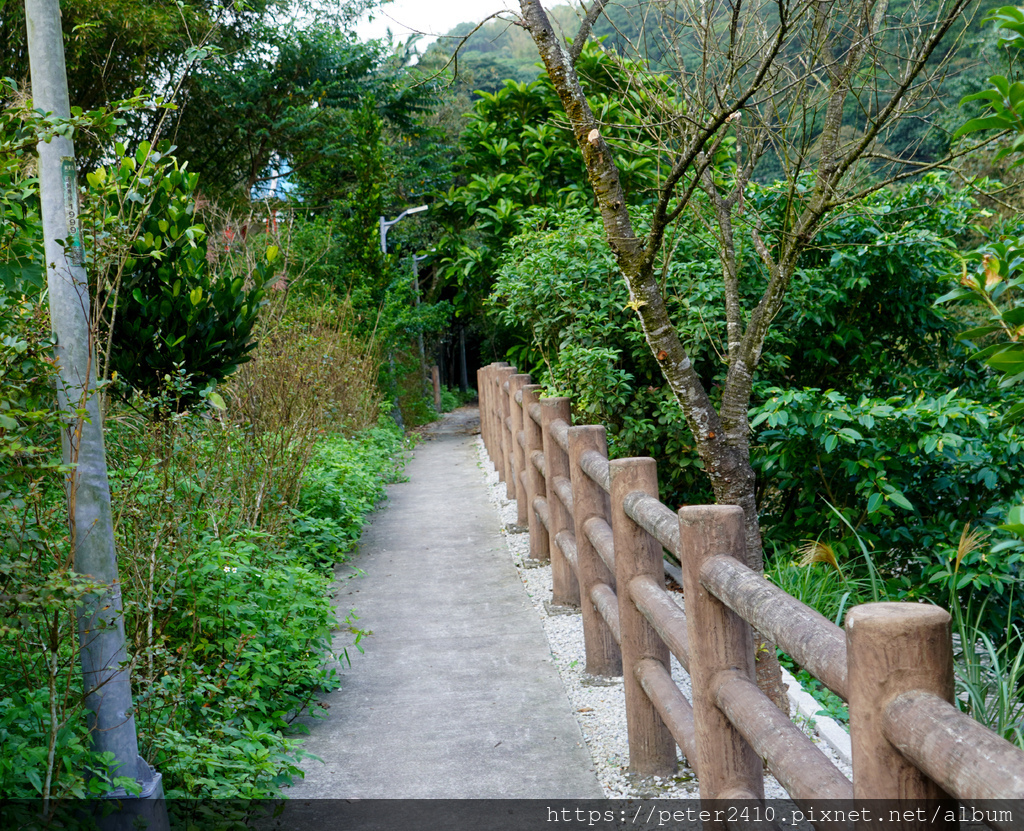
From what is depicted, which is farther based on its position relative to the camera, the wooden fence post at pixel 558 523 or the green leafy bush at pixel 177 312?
the wooden fence post at pixel 558 523

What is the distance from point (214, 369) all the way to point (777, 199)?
414 centimetres

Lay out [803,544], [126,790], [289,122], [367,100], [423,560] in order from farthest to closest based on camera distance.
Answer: [289,122]
[367,100]
[423,560]
[803,544]
[126,790]

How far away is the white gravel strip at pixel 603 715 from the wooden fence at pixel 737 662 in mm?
89

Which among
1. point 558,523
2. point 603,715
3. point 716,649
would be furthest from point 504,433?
point 716,649

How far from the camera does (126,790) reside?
2.48m

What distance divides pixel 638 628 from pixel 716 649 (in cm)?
95

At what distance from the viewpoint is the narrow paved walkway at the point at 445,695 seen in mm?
3268

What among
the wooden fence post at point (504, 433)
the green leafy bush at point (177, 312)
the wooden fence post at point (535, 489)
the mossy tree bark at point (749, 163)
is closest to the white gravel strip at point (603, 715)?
the wooden fence post at point (535, 489)

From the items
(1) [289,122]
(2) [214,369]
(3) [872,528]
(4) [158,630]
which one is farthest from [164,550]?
(1) [289,122]

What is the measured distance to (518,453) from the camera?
7.73m

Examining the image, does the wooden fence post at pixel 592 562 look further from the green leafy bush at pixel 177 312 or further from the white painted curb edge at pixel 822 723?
the green leafy bush at pixel 177 312

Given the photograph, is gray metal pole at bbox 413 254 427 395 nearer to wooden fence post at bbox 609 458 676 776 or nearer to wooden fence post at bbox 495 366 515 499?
wooden fence post at bbox 495 366 515 499

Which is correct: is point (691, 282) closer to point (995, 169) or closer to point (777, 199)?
point (777, 199)

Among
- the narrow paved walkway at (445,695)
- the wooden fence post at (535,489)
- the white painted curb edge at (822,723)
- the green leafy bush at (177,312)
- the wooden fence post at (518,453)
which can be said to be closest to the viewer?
the narrow paved walkway at (445,695)
